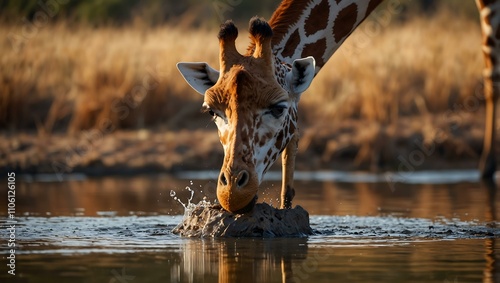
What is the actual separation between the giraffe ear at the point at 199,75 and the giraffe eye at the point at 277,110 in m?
0.69

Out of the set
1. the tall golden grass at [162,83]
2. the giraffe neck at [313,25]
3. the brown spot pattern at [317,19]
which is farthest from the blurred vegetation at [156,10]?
the brown spot pattern at [317,19]

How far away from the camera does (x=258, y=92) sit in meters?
9.14

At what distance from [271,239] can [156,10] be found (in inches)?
792

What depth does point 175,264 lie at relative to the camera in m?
8.02

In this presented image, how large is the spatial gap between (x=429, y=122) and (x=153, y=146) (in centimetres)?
416

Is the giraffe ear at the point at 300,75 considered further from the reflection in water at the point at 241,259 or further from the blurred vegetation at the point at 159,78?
the blurred vegetation at the point at 159,78

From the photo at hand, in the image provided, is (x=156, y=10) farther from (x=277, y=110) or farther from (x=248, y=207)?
(x=248, y=207)

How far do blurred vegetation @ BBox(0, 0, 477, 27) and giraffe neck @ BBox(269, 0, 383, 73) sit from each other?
1355 cm

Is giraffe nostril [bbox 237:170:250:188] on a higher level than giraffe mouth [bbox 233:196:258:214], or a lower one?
higher

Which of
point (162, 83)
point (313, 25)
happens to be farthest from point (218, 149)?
point (313, 25)

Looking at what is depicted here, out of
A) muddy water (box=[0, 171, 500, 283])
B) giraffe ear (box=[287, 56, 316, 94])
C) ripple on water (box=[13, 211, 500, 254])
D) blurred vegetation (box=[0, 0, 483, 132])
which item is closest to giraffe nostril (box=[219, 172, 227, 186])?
muddy water (box=[0, 171, 500, 283])

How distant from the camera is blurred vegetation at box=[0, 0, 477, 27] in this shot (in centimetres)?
2647

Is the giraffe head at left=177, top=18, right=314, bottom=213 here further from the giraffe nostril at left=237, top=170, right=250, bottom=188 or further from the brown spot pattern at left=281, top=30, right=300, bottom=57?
the brown spot pattern at left=281, top=30, right=300, bottom=57

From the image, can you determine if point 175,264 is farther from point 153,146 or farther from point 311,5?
point 153,146
